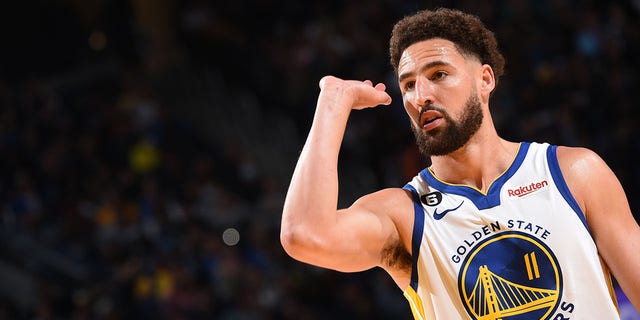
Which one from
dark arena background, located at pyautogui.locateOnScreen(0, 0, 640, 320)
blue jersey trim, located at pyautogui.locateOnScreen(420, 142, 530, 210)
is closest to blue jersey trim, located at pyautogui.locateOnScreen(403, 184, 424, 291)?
blue jersey trim, located at pyautogui.locateOnScreen(420, 142, 530, 210)

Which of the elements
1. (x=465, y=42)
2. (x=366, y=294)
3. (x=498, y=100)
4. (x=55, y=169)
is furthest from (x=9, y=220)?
(x=465, y=42)

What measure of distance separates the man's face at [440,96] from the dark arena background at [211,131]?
17.1ft

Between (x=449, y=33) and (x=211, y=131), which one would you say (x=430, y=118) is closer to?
(x=449, y=33)

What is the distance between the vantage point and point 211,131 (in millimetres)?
14141

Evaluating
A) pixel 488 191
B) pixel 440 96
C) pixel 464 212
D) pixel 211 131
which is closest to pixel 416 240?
pixel 464 212

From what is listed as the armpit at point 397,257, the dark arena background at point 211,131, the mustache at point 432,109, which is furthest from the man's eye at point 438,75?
the dark arena background at point 211,131

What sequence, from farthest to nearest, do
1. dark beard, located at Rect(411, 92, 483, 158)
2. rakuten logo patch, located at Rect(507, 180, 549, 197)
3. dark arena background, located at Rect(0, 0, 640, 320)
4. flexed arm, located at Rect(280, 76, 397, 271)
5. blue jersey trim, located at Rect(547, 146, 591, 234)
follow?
dark arena background, located at Rect(0, 0, 640, 320) < dark beard, located at Rect(411, 92, 483, 158) < rakuten logo patch, located at Rect(507, 180, 549, 197) < blue jersey trim, located at Rect(547, 146, 591, 234) < flexed arm, located at Rect(280, 76, 397, 271)

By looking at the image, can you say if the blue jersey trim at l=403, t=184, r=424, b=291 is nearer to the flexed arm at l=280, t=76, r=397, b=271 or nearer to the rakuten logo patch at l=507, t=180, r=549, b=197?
the flexed arm at l=280, t=76, r=397, b=271

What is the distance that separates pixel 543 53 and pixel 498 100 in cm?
77

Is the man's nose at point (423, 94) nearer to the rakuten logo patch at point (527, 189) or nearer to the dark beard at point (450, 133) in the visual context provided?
the dark beard at point (450, 133)

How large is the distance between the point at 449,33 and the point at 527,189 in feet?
2.28

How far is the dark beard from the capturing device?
3309mm

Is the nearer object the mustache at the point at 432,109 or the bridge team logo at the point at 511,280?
the bridge team logo at the point at 511,280

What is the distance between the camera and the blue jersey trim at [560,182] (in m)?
3.10
